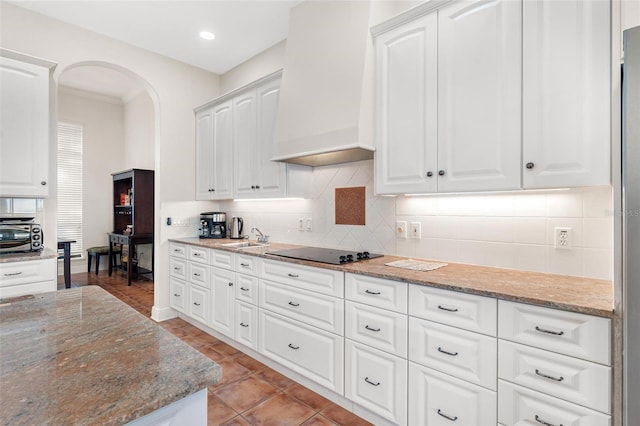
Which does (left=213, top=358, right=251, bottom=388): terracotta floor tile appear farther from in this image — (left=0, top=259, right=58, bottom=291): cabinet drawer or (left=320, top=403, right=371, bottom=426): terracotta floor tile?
(left=0, top=259, right=58, bottom=291): cabinet drawer

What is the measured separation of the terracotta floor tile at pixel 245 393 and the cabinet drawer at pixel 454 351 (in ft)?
3.62

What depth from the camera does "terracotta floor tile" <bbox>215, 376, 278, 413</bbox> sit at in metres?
2.12

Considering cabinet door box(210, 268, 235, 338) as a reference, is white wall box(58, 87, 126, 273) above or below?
above

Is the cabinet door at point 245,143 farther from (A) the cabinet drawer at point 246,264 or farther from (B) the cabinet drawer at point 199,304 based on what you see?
(B) the cabinet drawer at point 199,304

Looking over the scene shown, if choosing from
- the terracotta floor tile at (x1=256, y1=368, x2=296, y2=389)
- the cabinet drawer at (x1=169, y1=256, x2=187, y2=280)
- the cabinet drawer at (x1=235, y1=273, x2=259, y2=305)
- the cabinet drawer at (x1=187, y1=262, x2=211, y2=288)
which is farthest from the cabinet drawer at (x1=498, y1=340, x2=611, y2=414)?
the cabinet drawer at (x1=169, y1=256, x2=187, y2=280)

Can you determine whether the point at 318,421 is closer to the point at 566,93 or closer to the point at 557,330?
the point at 557,330

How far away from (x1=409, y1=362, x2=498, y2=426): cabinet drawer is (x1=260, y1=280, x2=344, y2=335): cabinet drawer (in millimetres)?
533

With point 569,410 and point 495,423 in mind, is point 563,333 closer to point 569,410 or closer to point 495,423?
point 569,410

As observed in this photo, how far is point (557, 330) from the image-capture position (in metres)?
1.32

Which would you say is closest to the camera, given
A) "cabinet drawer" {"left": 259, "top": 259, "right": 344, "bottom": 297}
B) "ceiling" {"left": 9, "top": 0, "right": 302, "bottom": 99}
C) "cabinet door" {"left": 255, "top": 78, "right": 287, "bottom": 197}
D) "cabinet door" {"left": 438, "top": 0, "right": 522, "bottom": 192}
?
"cabinet door" {"left": 438, "top": 0, "right": 522, "bottom": 192}

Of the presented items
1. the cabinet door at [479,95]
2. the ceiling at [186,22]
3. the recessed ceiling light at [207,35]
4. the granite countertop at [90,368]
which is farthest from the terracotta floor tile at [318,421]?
the recessed ceiling light at [207,35]

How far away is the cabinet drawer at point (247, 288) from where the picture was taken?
8.72 ft

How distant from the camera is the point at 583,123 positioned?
58.5 inches

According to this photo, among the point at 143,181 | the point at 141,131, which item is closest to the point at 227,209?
the point at 143,181
